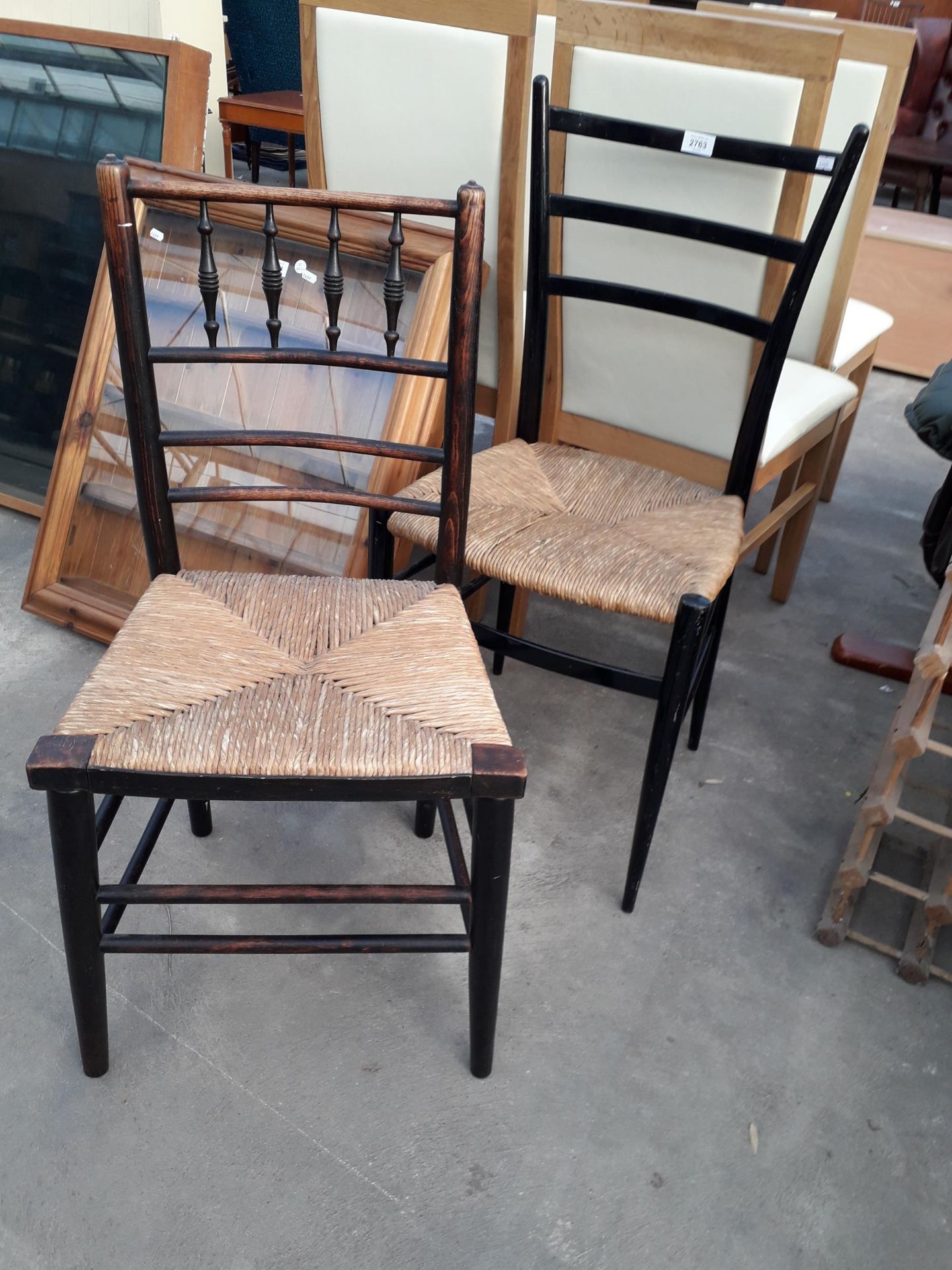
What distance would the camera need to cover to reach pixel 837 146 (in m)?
1.90

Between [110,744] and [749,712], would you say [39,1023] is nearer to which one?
[110,744]

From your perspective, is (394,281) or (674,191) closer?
(394,281)

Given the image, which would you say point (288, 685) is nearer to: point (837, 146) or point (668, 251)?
point (668, 251)

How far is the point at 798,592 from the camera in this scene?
2.23m

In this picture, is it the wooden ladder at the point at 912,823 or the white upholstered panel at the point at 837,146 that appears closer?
the wooden ladder at the point at 912,823

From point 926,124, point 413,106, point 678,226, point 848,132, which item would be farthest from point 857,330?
point 926,124

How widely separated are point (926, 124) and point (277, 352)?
5057 millimetres

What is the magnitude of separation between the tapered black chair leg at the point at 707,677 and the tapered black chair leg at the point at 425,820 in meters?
0.46

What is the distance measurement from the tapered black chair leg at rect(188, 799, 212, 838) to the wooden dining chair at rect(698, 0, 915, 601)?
109 centimetres

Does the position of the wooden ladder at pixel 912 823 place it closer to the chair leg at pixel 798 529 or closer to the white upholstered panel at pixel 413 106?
the chair leg at pixel 798 529

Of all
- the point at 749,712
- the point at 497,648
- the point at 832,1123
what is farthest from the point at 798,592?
the point at 832,1123

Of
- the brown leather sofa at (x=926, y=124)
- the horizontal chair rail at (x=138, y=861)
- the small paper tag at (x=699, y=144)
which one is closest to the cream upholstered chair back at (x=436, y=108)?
the small paper tag at (x=699, y=144)

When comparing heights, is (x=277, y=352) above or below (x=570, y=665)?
above

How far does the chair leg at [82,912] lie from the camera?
3.08ft
